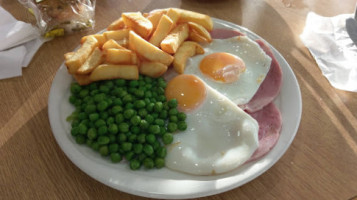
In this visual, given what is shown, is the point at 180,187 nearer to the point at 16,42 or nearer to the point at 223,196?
the point at 223,196

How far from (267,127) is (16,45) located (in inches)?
76.2

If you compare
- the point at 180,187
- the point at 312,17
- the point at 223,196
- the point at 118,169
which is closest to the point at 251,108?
the point at 223,196

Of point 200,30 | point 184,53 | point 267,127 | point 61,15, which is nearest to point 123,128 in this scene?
point 184,53

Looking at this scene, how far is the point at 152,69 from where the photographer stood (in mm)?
2051

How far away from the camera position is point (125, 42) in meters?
2.12

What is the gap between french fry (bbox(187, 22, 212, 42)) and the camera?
2236 mm

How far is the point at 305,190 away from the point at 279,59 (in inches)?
35.3

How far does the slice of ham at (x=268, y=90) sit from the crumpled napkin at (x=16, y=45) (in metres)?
1.60

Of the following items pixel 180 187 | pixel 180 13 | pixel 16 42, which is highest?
pixel 180 13

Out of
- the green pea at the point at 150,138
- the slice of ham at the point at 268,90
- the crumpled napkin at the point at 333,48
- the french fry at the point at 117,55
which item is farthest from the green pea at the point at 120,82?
the crumpled napkin at the point at 333,48

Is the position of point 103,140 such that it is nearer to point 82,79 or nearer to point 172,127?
point 172,127

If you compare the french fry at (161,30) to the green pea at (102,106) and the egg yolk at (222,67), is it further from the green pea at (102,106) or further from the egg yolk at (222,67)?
the green pea at (102,106)

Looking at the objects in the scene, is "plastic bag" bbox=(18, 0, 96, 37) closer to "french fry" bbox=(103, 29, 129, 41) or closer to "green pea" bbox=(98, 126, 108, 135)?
"french fry" bbox=(103, 29, 129, 41)

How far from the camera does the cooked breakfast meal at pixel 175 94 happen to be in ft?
5.69
